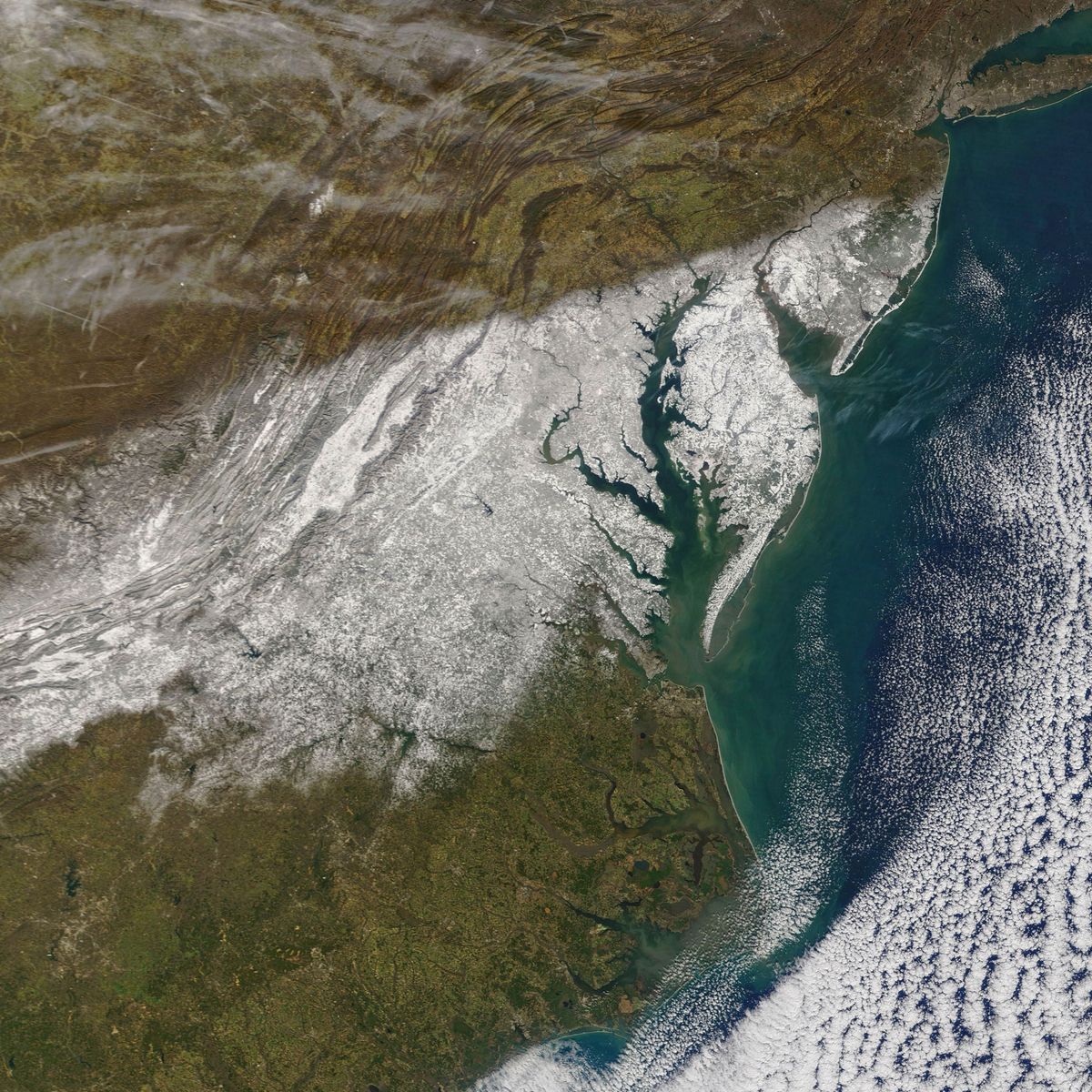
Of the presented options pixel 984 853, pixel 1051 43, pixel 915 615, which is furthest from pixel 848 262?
pixel 984 853

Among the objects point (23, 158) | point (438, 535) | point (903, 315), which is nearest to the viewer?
point (23, 158)

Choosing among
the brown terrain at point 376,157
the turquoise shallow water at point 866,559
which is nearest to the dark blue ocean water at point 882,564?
the turquoise shallow water at point 866,559

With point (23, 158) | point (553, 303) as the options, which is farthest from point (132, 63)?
point (553, 303)

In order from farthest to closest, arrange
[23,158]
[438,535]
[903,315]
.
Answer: [903,315]
[438,535]
[23,158]

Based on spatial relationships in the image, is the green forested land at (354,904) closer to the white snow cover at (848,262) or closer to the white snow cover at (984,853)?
the white snow cover at (984,853)

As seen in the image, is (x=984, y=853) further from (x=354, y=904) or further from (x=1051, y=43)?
(x=1051, y=43)

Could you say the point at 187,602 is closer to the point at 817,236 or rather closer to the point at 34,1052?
the point at 34,1052

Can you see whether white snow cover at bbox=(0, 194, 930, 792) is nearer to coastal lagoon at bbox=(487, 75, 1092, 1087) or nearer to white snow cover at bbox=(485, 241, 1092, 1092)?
coastal lagoon at bbox=(487, 75, 1092, 1087)

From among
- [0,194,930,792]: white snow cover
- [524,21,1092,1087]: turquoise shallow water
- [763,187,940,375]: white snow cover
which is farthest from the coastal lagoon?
[0,194,930,792]: white snow cover
